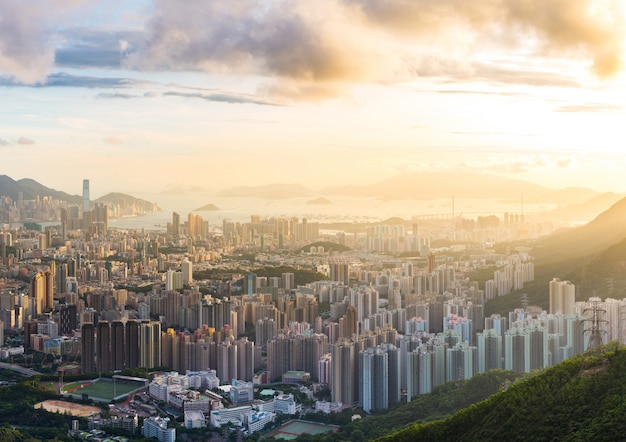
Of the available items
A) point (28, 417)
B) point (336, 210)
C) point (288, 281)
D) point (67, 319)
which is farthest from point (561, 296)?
point (336, 210)

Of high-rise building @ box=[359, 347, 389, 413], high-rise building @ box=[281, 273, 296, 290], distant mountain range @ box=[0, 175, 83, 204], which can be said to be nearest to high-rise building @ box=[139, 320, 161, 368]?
high-rise building @ box=[359, 347, 389, 413]

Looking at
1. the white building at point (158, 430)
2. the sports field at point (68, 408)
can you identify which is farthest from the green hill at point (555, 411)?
the sports field at point (68, 408)

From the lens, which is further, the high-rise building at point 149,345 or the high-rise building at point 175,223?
the high-rise building at point 175,223

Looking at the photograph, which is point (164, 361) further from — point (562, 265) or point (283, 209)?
point (283, 209)

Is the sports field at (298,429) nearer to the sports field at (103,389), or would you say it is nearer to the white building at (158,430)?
the white building at (158,430)

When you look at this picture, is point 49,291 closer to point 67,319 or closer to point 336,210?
point 67,319

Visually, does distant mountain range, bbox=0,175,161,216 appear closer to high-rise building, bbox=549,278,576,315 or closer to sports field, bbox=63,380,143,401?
sports field, bbox=63,380,143,401

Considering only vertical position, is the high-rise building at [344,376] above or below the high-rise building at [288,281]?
below
